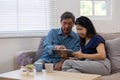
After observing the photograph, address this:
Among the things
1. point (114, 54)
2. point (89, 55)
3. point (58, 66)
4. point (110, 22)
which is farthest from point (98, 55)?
point (110, 22)

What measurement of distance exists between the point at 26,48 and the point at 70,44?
100 cm

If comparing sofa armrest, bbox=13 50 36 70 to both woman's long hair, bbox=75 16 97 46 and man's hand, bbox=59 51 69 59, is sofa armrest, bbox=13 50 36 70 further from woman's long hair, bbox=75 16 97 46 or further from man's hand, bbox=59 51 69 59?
woman's long hair, bbox=75 16 97 46

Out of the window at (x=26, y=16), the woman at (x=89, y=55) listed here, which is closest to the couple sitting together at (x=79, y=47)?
the woman at (x=89, y=55)

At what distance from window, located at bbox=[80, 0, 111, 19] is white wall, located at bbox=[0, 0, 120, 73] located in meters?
0.12

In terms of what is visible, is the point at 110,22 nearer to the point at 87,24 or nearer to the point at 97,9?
the point at 97,9

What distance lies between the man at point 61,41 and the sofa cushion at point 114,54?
0.43 metres

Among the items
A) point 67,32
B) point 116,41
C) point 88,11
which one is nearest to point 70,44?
point 67,32

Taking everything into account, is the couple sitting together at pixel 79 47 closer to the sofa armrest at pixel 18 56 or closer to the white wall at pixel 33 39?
the sofa armrest at pixel 18 56

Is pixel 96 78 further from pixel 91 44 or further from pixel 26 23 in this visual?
pixel 26 23

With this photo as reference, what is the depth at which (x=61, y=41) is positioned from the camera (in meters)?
3.06

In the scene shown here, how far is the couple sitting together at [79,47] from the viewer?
2.47 meters

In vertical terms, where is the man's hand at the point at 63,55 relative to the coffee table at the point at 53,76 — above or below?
above

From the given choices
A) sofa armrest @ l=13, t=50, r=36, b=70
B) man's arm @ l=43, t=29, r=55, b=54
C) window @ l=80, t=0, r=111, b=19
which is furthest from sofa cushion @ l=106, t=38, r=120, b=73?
window @ l=80, t=0, r=111, b=19

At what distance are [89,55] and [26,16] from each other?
57.9 inches
